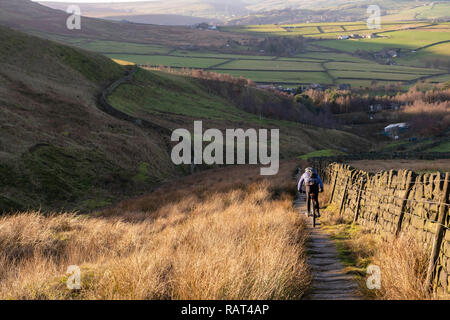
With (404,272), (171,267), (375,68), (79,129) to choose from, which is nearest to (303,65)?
(375,68)

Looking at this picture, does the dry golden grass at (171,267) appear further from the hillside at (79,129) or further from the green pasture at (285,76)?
the green pasture at (285,76)

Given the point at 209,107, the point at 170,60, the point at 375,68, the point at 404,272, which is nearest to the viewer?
the point at 404,272

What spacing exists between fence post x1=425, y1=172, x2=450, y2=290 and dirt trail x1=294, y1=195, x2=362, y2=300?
3.70ft

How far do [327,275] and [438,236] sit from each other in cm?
229

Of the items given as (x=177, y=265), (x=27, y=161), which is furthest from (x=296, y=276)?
(x=27, y=161)

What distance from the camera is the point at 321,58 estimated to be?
197125 mm

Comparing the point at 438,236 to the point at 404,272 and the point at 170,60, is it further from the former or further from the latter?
the point at 170,60

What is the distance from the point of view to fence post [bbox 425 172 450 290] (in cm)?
644

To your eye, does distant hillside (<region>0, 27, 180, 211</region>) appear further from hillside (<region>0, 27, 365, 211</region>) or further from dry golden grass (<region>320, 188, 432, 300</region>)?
dry golden grass (<region>320, 188, 432, 300</region>)

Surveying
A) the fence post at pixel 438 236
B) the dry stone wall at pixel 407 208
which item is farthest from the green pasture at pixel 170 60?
the fence post at pixel 438 236

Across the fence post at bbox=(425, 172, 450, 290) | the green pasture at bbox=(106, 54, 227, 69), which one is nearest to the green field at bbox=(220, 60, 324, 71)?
the green pasture at bbox=(106, 54, 227, 69)

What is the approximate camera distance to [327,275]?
817cm
